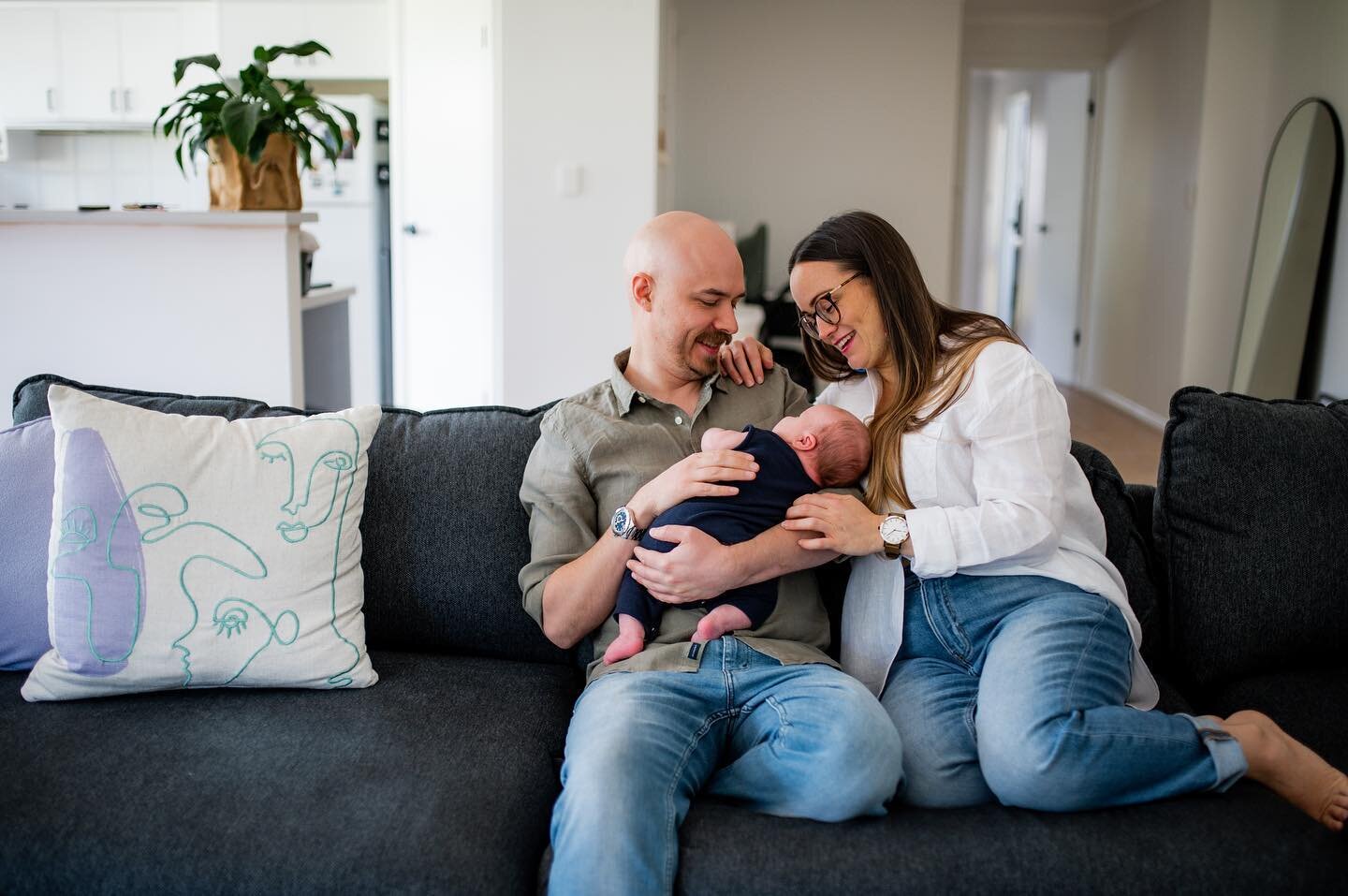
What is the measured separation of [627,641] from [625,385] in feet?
1.45

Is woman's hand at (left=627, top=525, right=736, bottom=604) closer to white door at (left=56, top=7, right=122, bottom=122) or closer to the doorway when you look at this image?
white door at (left=56, top=7, right=122, bottom=122)

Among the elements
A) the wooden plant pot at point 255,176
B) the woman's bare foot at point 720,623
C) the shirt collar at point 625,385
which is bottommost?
the woman's bare foot at point 720,623

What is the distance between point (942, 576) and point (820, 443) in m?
0.27

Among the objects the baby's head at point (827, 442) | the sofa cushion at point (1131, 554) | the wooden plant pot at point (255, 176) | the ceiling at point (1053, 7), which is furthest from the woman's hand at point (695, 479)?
the ceiling at point (1053, 7)

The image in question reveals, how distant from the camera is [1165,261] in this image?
6734 mm

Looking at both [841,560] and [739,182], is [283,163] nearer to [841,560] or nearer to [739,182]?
[841,560]

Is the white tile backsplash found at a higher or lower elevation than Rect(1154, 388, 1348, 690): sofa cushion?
higher

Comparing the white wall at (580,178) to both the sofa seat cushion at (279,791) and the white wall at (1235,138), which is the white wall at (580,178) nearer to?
the sofa seat cushion at (279,791)

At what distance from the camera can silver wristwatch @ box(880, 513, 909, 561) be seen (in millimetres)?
1684

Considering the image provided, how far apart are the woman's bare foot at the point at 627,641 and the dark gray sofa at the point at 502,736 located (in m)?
0.15

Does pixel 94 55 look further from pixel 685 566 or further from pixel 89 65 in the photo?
pixel 685 566

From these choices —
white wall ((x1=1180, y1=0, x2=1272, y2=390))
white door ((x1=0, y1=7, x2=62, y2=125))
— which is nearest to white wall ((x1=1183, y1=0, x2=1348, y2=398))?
white wall ((x1=1180, y1=0, x2=1272, y2=390))

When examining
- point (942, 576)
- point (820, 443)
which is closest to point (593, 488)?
point (820, 443)

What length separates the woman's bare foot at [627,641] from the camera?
1.67 m
